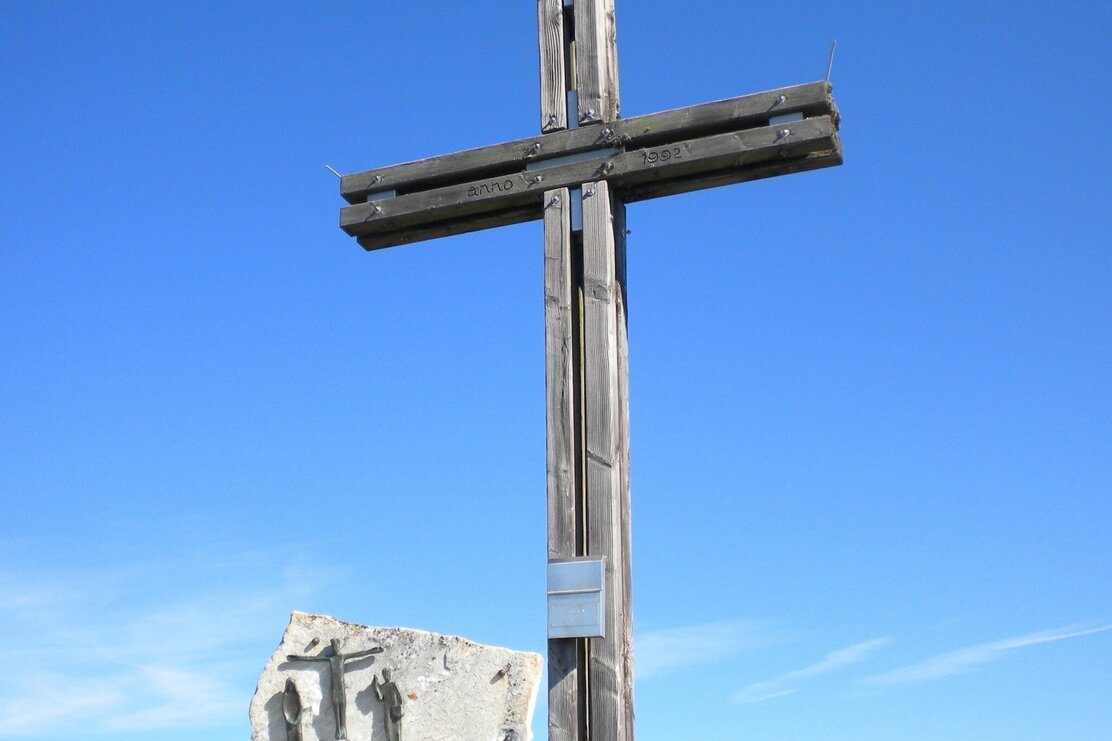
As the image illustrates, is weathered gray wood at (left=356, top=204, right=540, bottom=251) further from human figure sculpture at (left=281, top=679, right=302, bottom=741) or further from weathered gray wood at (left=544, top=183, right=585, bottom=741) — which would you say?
human figure sculpture at (left=281, top=679, right=302, bottom=741)

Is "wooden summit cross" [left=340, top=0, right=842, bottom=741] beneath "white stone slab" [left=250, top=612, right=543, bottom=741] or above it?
above

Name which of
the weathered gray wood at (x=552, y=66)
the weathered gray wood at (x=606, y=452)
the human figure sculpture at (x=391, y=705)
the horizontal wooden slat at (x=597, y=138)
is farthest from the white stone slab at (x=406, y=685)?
the weathered gray wood at (x=552, y=66)

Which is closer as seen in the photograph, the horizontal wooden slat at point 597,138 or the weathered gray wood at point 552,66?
the horizontal wooden slat at point 597,138

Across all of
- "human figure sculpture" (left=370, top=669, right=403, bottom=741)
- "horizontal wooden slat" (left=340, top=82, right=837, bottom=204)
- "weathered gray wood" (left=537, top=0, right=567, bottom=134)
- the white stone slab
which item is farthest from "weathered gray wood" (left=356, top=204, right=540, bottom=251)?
"human figure sculpture" (left=370, top=669, right=403, bottom=741)

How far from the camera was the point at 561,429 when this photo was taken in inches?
218

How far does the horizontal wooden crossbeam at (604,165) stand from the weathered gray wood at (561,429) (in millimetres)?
194

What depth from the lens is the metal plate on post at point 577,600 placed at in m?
5.21

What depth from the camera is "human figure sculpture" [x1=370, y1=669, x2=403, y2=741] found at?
18.6 ft

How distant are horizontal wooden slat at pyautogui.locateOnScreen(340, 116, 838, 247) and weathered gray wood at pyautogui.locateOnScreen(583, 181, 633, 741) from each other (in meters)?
0.13

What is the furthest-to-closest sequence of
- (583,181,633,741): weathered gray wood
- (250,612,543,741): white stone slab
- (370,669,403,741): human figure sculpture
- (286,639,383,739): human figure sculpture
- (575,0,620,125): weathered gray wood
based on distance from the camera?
(575,0,620,125): weathered gray wood → (286,639,383,739): human figure sculpture → (370,669,403,741): human figure sculpture → (250,612,543,741): white stone slab → (583,181,633,741): weathered gray wood

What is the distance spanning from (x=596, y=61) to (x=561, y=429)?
1.65 meters

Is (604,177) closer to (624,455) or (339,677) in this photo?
(624,455)

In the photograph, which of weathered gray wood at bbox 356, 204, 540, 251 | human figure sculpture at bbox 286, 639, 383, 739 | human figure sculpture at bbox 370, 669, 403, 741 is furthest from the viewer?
weathered gray wood at bbox 356, 204, 540, 251

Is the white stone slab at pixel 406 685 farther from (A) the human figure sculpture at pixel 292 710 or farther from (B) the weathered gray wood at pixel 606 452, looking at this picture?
(B) the weathered gray wood at pixel 606 452
